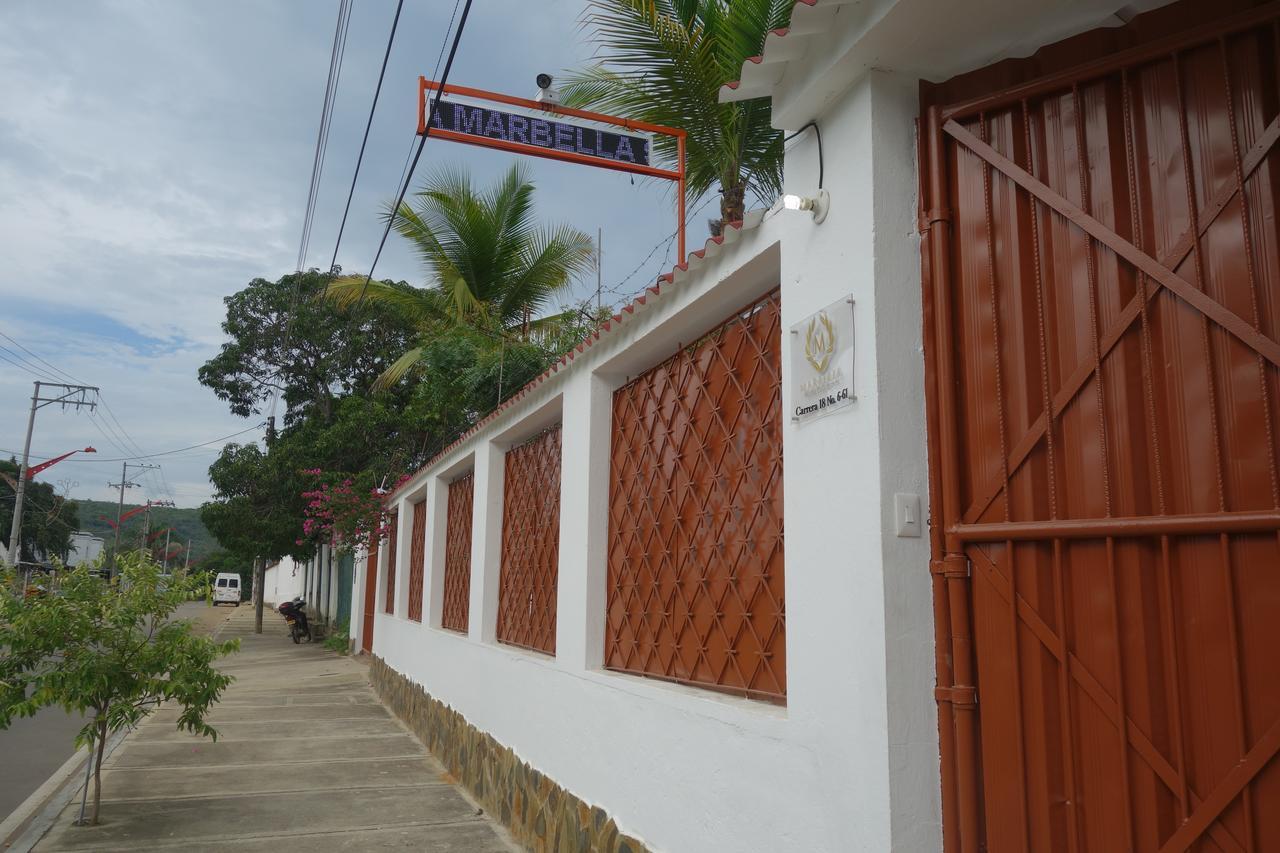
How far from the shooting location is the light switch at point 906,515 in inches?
117

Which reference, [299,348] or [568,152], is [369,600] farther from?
[568,152]

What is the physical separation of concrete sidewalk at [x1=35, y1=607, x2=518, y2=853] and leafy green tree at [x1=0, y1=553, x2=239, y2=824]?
634 mm

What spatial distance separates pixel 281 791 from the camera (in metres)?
7.93

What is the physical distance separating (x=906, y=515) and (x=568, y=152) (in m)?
7.10

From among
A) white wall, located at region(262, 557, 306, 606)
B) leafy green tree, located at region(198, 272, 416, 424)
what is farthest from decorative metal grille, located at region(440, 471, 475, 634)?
white wall, located at region(262, 557, 306, 606)

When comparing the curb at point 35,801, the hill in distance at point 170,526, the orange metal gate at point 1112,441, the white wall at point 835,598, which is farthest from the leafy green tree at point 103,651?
the hill in distance at point 170,526

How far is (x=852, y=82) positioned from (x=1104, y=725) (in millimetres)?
2185

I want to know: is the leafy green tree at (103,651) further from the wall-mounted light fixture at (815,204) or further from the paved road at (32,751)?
the wall-mounted light fixture at (815,204)

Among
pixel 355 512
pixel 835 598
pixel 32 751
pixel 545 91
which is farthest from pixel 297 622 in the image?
pixel 835 598

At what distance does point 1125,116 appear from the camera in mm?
2654

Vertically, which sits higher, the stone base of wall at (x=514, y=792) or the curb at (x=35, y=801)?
the stone base of wall at (x=514, y=792)

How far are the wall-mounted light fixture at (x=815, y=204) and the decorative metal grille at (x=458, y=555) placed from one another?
245 inches

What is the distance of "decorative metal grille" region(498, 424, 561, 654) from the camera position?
21.9 feet

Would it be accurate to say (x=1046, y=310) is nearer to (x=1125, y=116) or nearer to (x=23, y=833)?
(x=1125, y=116)
